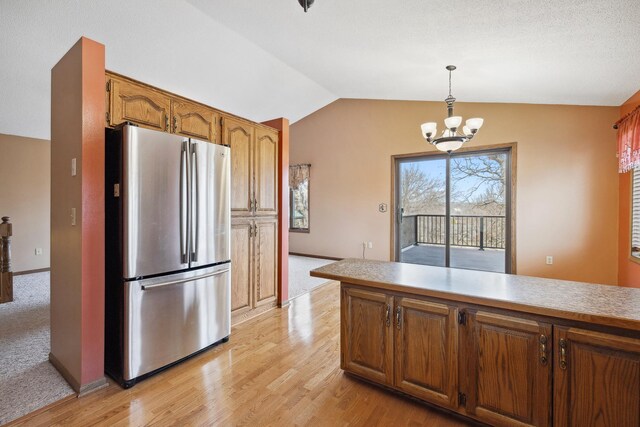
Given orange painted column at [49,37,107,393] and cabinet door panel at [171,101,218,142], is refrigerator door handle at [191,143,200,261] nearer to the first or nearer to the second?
cabinet door panel at [171,101,218,142]

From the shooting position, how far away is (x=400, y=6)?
7.25ft

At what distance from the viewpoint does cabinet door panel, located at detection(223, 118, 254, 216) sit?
2.96 meters

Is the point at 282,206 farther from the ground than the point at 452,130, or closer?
closer

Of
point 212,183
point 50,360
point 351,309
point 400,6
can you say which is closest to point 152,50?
point 212,183

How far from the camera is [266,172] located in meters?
3.42

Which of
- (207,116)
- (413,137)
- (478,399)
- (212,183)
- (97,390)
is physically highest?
(413,137)

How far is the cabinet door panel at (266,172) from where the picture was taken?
330 cm

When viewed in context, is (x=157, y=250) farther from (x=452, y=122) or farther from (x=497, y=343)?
(x=452, y=122)

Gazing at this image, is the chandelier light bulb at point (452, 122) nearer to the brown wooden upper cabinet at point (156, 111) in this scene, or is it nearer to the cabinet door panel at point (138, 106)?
the brown wooden upper cabinet at point (156, 111)

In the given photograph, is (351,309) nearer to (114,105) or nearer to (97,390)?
(97,390)

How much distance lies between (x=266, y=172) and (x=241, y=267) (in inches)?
44.8

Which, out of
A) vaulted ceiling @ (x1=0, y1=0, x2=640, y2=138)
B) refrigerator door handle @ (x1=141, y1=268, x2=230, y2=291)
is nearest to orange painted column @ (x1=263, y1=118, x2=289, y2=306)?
vaulted ceiling @ (x1=0, y1=0, x2=640, y2=138)

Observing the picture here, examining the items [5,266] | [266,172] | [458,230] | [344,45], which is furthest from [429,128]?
[5,266]

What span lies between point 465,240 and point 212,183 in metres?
5.44
